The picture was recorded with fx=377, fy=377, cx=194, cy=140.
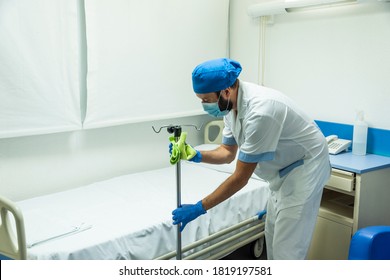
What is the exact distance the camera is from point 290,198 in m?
1.76

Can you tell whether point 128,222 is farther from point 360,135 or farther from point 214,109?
point 360,135

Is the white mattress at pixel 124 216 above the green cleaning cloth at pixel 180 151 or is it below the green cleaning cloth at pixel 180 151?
below

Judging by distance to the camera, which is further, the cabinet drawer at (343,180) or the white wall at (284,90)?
the white wall at (284,90)

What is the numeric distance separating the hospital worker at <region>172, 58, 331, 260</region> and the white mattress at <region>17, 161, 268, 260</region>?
0.28 metres

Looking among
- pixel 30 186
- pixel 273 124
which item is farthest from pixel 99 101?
pixel 273 124

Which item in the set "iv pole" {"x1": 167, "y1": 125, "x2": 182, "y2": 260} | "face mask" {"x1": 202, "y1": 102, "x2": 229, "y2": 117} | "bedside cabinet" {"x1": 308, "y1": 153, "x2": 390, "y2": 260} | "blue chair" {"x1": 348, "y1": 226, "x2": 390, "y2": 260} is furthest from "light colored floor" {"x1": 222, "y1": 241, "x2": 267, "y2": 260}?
"face mask" {"x1": 202, "y1": 102, "x2": 229, "y2": 117}

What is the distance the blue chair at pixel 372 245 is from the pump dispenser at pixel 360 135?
853 mm

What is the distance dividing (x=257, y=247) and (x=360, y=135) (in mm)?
999

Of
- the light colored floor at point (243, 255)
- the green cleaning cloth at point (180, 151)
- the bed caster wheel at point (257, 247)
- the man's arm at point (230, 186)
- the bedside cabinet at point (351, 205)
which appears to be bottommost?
the light colored floor at point (243, 255)

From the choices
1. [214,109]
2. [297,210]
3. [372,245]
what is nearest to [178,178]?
[214,109]

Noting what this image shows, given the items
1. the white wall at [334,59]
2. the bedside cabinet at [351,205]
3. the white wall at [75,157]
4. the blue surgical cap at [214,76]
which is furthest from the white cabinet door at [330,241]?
the white wall at [75,157]

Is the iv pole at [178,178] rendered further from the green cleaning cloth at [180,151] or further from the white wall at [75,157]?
the white wall at [75,157]

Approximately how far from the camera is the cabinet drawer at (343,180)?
6.93 ft

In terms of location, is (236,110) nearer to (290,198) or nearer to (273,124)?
(273,124)
